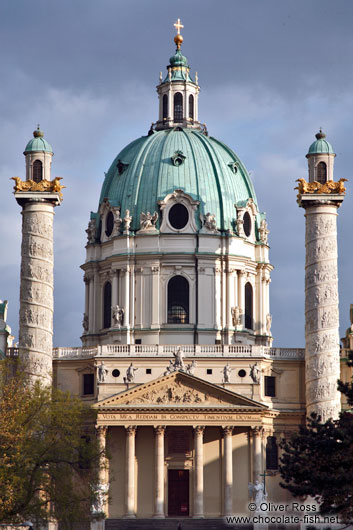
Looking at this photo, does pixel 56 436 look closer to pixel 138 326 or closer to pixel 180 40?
pixel 138 326

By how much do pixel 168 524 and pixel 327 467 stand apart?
3210 centimetres

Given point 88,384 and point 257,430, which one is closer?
point 257,430

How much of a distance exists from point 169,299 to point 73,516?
35.3 metres

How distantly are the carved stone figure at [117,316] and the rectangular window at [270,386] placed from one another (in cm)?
1130

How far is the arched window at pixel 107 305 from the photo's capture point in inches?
4040

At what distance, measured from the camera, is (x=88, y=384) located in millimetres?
96312

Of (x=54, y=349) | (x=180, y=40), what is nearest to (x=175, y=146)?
(x=180, y=40)

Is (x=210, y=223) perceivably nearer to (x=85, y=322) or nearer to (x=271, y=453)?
(x=85, y=322)

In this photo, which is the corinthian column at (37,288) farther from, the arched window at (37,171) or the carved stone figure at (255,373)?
the carved stone figure at (255,373)

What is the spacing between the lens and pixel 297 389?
95750 mm

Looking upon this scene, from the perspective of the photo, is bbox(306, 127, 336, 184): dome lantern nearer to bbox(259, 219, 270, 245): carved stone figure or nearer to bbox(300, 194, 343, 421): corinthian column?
bbox(300, 194, 343, 421): corinthian column

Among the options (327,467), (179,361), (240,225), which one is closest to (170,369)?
(179,361)

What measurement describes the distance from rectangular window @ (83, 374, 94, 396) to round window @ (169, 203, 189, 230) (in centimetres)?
1303

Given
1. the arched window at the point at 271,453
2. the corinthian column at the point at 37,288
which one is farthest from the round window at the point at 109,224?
the arched window at the point at 271,453
